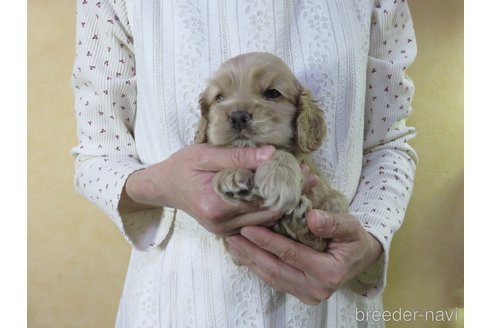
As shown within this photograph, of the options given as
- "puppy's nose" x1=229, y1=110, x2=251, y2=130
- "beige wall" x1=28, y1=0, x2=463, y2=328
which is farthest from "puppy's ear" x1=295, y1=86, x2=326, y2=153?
"beige wall" x1=28, y1=0, x2=463, y2=328

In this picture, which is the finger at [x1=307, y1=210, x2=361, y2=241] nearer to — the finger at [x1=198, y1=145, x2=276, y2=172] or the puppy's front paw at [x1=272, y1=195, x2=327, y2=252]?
the puppy's front paw at [x1=272, y1=195, x2=327, y2=252]

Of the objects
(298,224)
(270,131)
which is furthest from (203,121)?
(298,224)

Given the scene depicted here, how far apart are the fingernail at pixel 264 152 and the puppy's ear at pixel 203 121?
0.13 meters

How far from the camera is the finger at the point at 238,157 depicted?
0.79 m

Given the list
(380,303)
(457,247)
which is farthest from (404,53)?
(380,303)

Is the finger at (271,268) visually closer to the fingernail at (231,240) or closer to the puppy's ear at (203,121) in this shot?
the fingernail at (231,240)

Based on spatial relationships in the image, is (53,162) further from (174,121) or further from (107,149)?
(174,121)

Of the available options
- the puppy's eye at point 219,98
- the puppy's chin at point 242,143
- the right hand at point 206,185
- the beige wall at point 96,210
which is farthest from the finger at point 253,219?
the beige wall at point 96,210

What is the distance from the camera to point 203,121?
887 millimetres

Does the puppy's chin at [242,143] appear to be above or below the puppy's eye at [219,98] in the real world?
below

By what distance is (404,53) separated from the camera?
109 cm

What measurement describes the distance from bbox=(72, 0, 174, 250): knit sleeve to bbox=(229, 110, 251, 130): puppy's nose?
29 centimetres
